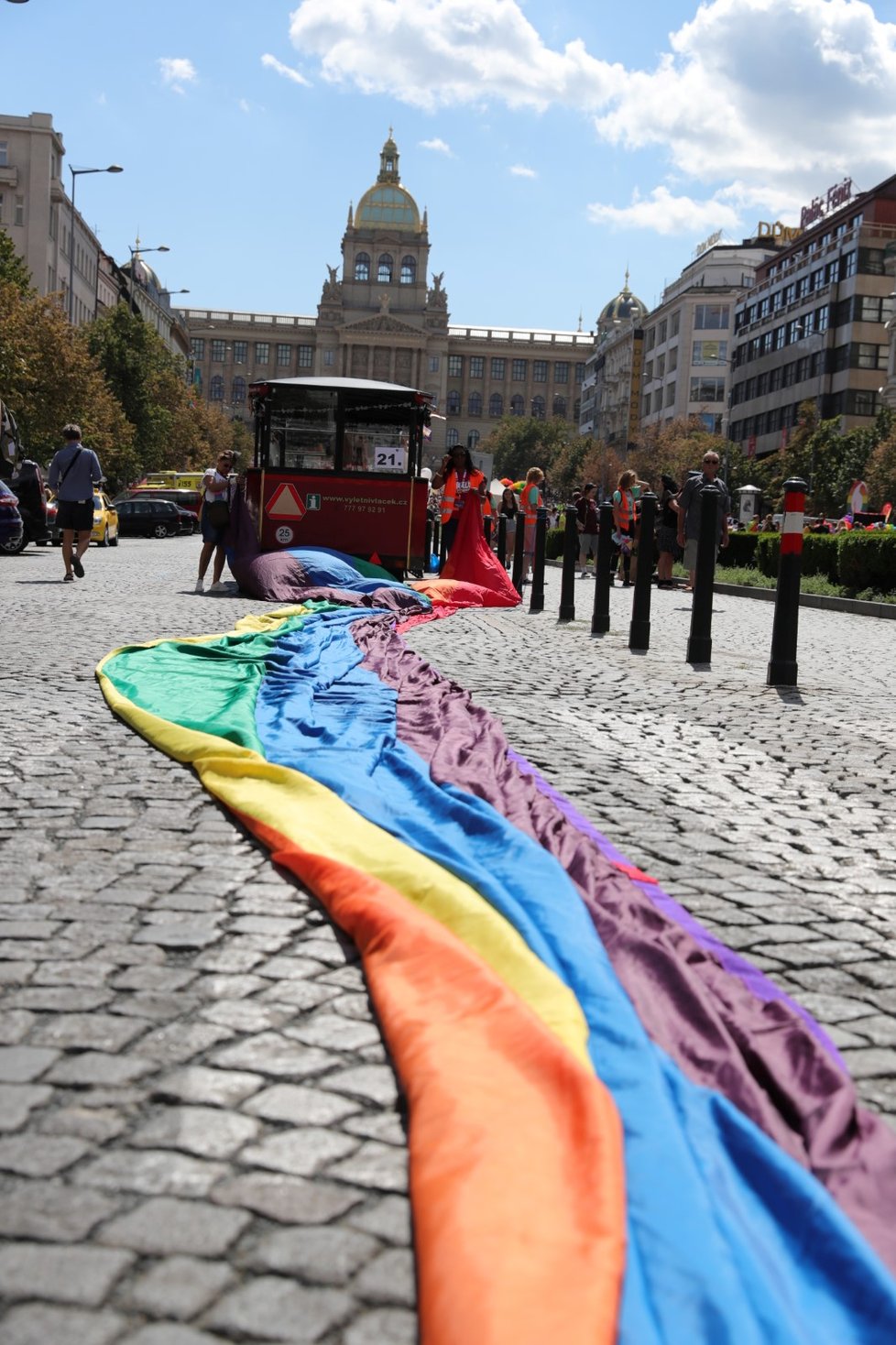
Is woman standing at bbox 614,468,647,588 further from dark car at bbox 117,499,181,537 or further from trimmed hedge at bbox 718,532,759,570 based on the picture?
dark car at bbox 117,499,181,537

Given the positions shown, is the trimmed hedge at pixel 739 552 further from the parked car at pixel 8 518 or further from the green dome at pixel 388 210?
the green dome at pixel 388 210

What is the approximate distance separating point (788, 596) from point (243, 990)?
22.2 ft

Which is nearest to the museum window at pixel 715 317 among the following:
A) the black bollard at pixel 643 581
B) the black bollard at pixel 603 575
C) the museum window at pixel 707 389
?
the museum window at pixel 707 389

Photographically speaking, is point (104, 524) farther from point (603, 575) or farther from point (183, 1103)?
point (183, 1103)

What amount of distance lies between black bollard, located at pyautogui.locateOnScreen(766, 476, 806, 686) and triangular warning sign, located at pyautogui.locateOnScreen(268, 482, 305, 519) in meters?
9.63

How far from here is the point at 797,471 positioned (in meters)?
63.3

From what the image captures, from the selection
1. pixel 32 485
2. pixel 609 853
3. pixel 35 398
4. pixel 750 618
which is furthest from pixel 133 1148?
pixel 35 398

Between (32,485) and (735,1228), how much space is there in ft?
89.5

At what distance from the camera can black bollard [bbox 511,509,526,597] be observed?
19416 millimetres

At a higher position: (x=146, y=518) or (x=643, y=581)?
(x=643, y=581)

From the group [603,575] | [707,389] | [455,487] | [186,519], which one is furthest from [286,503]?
[707,389]

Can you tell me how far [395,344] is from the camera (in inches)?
6255

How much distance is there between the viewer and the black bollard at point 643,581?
11633 mm

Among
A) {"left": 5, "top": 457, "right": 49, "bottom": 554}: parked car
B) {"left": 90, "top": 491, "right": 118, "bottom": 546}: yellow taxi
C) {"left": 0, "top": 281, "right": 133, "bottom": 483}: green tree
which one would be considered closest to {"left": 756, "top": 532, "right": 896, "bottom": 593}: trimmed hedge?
{"left": 5, "top": 457, "right": 49, "bottom": 554}: parked car
